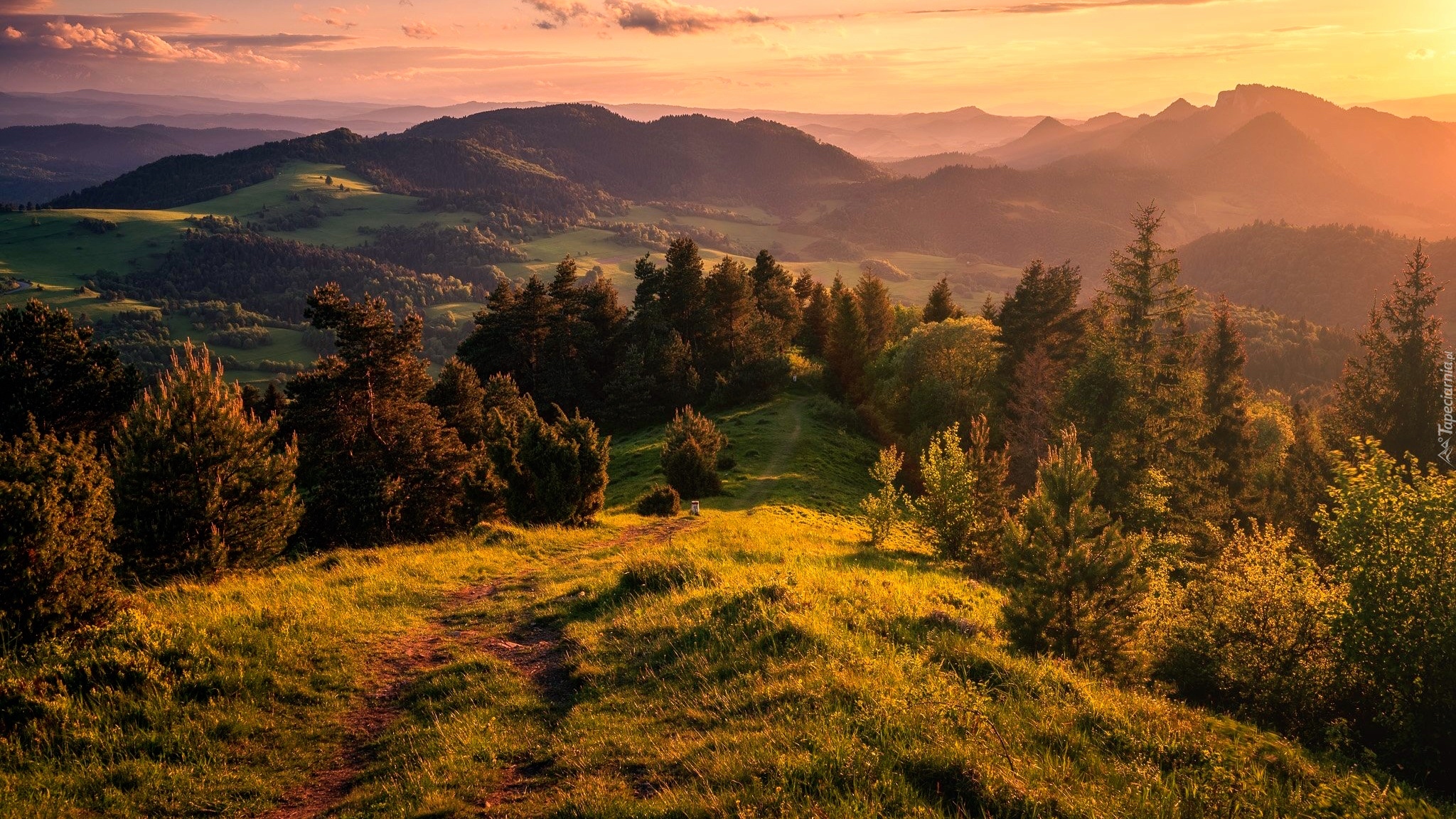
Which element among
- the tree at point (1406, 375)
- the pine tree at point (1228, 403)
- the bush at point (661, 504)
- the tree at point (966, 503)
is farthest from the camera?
the pine tree at point (1228, 403)

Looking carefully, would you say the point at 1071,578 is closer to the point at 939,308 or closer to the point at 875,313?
the point at 875,313

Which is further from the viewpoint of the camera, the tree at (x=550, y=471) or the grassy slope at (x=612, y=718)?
the tree at (x=550, y=471)

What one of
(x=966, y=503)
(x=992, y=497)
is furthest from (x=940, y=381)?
(x=966, y=503)

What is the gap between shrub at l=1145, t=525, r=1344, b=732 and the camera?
14.0 meters

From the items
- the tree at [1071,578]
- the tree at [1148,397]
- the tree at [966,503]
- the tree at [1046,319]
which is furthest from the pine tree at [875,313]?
the tree at [1071,578]

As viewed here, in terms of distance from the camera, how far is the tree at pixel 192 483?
18.0 m

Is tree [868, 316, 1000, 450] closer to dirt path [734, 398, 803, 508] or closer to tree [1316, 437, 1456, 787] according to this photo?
dirt path [734, 398, 803, 508]

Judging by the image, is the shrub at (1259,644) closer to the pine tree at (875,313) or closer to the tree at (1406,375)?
the tree at (1406,375)

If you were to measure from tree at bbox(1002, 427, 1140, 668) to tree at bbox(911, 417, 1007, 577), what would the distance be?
11.3 meters

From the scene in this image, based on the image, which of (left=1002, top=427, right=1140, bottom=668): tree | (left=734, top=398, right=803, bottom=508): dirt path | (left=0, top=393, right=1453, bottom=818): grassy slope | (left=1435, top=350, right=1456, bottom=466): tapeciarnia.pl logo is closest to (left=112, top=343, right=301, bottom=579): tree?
(left=0, top=393, right=1453, bottom=818): grassy slope

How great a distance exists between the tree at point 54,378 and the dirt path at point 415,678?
22.6m

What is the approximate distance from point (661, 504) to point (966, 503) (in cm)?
1676

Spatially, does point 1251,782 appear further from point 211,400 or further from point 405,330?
point 405,330

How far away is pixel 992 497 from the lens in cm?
2920
